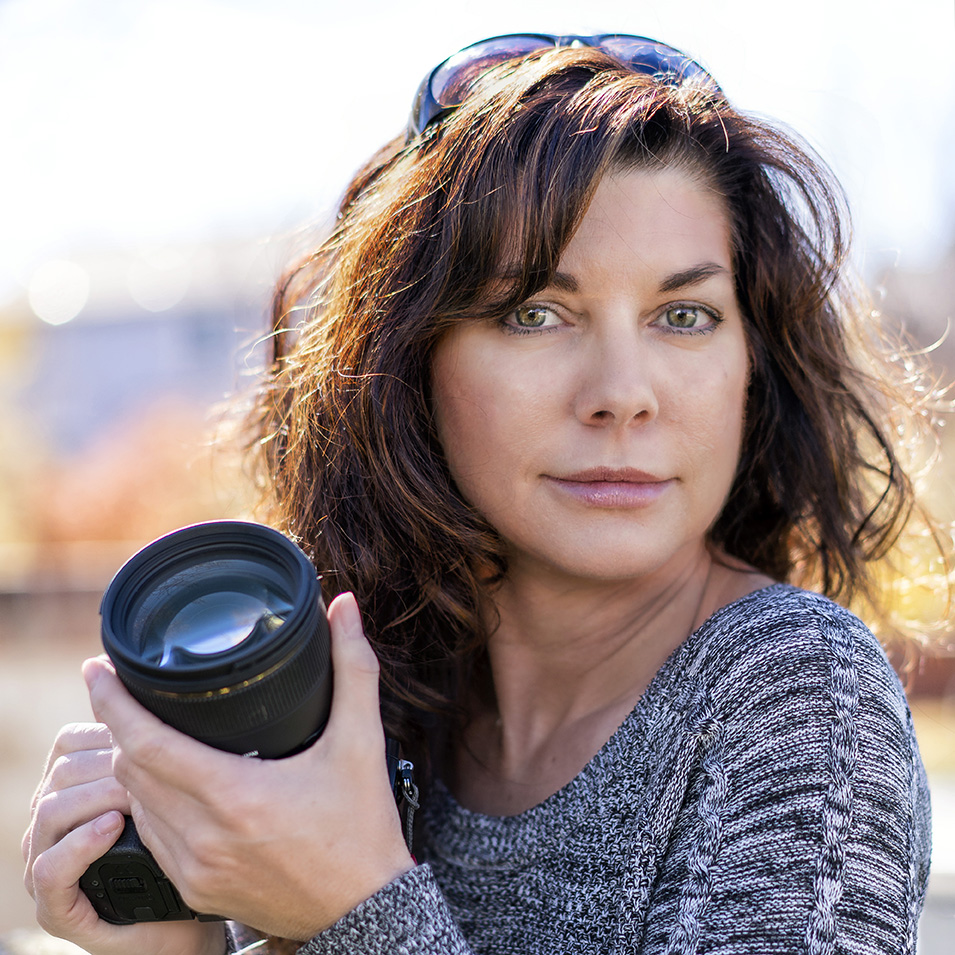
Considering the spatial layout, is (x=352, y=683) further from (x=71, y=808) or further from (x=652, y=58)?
(x=652, y=58)

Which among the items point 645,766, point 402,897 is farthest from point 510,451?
point 402,897

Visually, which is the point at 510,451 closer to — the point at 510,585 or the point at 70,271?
the point at 510,585

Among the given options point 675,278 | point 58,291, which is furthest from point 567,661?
point 58,291

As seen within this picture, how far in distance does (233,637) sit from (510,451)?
0.55 m

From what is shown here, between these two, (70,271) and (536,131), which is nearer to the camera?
(536,131)

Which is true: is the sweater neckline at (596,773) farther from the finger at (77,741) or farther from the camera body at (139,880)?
the finger at (77,741)

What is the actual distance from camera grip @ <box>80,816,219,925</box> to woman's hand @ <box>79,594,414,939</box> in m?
0.11

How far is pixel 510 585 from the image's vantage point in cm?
→ 169

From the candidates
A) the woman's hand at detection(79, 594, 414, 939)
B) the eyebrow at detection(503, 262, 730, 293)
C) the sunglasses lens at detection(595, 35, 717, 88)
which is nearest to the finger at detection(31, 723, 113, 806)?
the woman's hand at detection(79, 594, 414, 939)

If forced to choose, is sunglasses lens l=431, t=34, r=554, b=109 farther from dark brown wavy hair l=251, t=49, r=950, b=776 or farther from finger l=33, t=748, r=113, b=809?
finger l=33, t=748, r=113, b=809

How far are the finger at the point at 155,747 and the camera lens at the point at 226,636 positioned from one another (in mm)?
13

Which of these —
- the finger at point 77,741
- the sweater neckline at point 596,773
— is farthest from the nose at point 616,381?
the finger at point 77,741

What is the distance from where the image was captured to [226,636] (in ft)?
3.38

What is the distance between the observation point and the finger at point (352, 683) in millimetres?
1040
